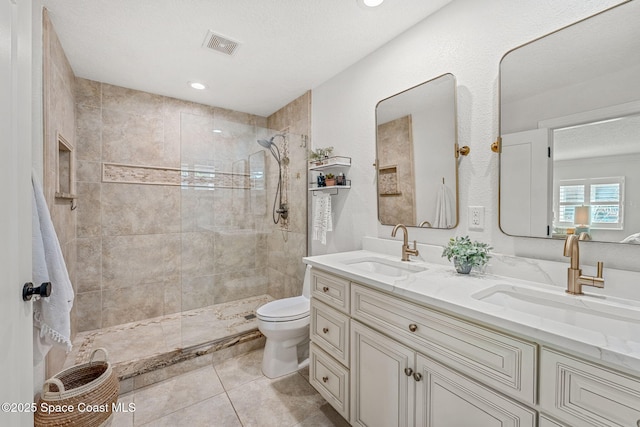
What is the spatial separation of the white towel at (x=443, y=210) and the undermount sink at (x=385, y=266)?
292 millimetres

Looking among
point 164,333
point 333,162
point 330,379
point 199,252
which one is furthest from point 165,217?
point 330,379

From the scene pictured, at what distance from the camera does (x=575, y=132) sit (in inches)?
44.5

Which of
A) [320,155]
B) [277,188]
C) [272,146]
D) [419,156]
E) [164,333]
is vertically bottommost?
[164,333]

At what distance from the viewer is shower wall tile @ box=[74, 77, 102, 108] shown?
8.14 feet

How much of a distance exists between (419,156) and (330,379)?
1.45 meters

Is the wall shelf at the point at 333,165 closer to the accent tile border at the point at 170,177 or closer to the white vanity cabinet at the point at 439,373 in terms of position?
the accent tile border at the point at 170,177

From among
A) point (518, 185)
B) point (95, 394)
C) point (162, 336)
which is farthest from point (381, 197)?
point (162, 336)

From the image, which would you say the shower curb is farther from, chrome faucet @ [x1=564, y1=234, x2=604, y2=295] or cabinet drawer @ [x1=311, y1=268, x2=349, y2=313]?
chrome faucet @ [x1=564, y1=234, x2=604, y2=295]

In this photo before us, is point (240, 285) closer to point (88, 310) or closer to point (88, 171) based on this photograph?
point (88, 310)

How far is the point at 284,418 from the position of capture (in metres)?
1.64

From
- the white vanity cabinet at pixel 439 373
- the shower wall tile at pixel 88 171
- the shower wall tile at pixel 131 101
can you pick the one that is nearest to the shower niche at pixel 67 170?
the shower wall tile at pixel 88 171

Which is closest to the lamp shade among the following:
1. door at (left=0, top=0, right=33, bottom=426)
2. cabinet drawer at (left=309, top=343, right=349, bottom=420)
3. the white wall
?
the white wall

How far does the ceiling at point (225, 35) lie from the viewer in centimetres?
163

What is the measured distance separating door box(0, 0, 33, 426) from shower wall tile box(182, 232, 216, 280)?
1.77 m
